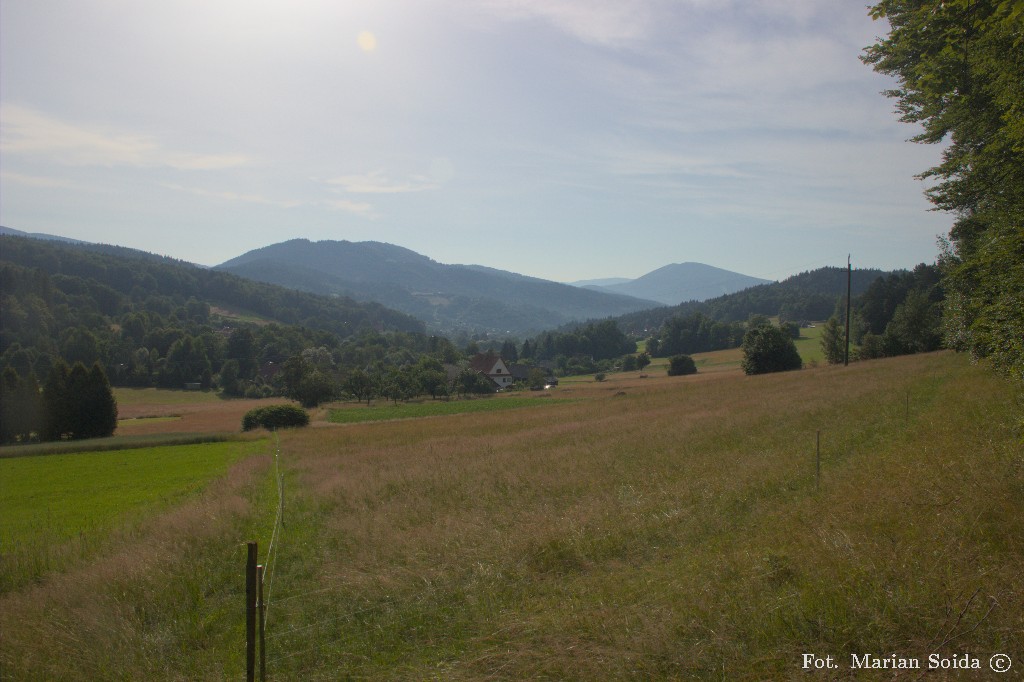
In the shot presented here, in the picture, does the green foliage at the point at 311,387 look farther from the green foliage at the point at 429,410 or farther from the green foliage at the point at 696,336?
the green foliage at the point at 696,336

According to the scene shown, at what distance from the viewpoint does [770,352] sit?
208 ft

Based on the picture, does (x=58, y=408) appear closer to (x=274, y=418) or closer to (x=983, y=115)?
(x=274, y=418)

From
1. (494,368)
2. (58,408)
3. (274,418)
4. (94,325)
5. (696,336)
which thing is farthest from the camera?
→ (696,336)

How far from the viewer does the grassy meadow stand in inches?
226

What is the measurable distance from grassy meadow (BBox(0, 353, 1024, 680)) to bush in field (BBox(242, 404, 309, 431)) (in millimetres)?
34106

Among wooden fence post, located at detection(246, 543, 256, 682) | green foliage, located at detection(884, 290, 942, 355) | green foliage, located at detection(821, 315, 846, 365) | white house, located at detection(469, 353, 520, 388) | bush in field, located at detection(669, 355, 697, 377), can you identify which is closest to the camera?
wooden fence post, located at detection(246, 543, 256, 682)

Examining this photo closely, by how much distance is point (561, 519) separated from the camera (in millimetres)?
11250

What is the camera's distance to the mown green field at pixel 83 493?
13477 mm

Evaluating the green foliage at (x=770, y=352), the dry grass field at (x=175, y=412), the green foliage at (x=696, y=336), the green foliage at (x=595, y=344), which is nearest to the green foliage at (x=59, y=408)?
the dry grass field at (x=175, y=412)

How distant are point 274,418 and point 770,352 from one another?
→ 50.5m

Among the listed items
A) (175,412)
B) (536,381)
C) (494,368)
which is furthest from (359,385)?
(494,368)

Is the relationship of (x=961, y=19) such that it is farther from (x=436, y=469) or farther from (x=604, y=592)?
(x=436, y=469)

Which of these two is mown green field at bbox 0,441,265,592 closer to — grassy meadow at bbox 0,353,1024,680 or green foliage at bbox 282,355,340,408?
grassy meadow at bbox 0,353,1024,680

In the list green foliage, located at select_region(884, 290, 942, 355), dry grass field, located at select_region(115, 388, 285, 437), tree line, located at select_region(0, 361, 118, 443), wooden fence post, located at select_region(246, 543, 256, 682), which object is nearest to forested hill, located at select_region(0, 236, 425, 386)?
dry grass field, located at select_region(115, 388, 285, 437)
